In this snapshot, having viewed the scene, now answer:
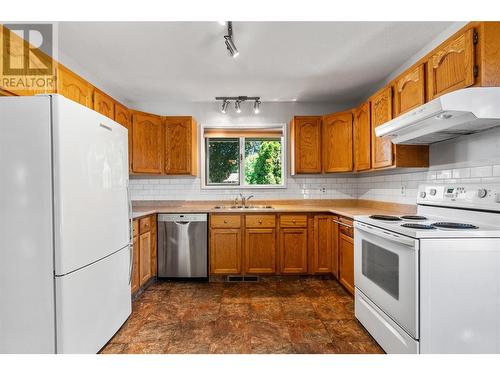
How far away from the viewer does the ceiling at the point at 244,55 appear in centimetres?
207

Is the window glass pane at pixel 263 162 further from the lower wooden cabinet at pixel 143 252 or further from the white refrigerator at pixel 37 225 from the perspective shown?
the white refrigerator at pixel 37 225

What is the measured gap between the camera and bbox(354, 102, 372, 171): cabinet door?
2.88 meters

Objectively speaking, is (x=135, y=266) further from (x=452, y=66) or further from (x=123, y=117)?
(x=452, y=66)

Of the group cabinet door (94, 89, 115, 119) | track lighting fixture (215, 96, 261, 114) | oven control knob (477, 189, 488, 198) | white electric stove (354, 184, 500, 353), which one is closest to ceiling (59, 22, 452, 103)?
track lighting fixture (215, 96, 261, 114)

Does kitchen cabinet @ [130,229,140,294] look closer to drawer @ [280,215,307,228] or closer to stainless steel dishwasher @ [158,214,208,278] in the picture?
stainless steel dishwasher @ [158,214,208,278]

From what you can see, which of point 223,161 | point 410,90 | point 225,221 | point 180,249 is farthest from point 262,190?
point 410,90

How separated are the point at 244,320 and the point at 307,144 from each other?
234cm

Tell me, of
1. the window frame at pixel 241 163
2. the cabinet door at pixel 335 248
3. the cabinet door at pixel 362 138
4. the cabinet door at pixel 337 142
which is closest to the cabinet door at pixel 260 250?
the cabinet door at pixel 335 248

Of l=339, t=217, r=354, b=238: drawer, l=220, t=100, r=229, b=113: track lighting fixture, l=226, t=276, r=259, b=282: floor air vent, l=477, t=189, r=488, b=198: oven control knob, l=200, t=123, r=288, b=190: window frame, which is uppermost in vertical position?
l=220, t=100, r=229, b=113: track lighting fixture

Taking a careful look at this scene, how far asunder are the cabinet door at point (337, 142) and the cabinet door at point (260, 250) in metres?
1.21

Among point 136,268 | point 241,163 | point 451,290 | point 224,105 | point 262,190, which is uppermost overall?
point 224,105

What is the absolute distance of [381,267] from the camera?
5.93ft

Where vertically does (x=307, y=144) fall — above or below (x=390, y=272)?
above

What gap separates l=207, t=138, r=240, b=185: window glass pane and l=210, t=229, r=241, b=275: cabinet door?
0.94 m
